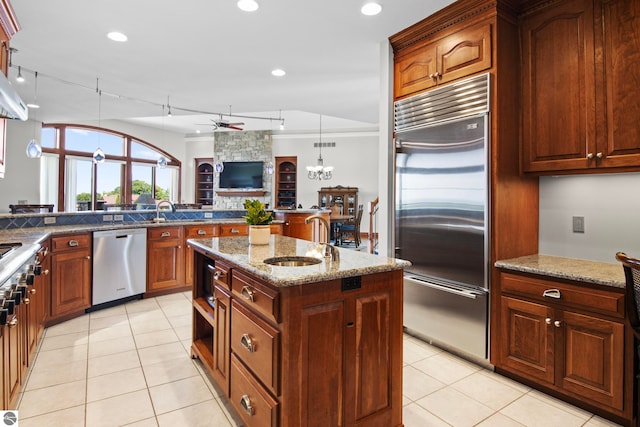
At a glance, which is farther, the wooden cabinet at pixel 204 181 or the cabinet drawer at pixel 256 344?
the wooden cabinet at pixel 204 181

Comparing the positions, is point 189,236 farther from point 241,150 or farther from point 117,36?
point 241,150

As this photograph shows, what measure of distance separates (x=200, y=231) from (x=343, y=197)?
621 centimetres

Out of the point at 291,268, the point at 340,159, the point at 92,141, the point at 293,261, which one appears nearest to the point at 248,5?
the point at 293,261

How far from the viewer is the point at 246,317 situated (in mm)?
1739

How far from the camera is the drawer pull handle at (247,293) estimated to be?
1.66 metres

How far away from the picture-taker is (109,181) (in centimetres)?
1003

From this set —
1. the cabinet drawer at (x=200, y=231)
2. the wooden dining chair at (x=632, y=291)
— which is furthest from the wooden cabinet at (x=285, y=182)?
the wooden dining chair at (x=632, y=291)

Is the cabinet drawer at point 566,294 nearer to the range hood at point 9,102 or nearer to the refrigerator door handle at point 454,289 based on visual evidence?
the refrigerator door handle at point 454,289

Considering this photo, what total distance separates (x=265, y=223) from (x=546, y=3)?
246 cm

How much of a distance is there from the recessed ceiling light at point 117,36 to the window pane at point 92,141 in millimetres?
7421

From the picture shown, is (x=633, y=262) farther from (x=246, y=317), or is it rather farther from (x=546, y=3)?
(x=546, y=3)

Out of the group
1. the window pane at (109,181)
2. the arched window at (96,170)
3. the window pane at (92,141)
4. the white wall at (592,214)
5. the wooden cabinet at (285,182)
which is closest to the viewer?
the white wall at (592,214)

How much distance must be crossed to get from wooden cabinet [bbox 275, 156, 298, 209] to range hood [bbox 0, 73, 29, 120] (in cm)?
887

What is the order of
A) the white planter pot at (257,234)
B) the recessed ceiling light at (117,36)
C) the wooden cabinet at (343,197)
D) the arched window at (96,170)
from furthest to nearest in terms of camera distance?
1. the wooden cabinet at (343,197)
2. the arched window at (96,170)
3. the recessed ceiling light at (117,36)
4. the white planter pot at (257,234)
